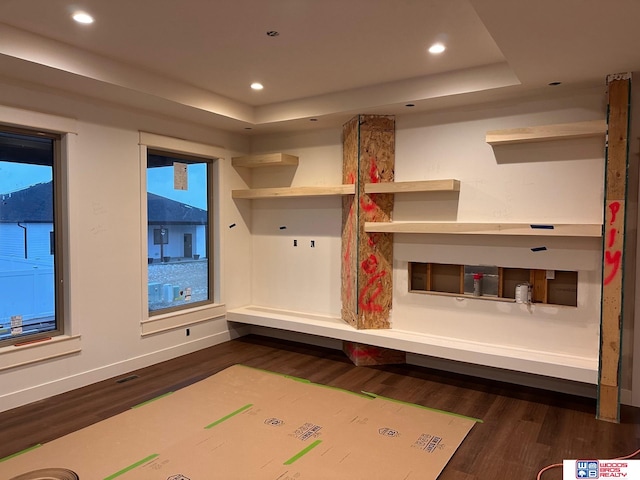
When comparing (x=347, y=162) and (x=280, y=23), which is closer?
(x=280, y=23)

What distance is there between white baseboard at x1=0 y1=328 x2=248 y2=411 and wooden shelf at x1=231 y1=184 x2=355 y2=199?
5.80 ft

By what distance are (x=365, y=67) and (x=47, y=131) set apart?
2.81 m

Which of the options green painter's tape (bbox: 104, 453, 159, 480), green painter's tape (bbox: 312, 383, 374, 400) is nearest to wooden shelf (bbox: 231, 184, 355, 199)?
green painter's tape (bbox: 312, 383, 374, 400)

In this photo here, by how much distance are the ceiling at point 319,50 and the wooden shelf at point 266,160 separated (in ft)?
2.44

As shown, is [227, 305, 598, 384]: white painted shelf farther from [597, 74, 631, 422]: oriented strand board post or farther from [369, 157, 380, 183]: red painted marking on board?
[369, 157, 380, 183]: red painted marking on board

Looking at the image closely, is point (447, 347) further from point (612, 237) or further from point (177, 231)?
point (177, 231)

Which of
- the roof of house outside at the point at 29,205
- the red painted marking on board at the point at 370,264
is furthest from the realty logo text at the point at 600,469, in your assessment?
the roof of house outside at the point at 29,205

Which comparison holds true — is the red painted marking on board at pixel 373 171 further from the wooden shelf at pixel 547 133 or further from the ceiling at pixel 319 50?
the wooden shelf at pixel 547 133

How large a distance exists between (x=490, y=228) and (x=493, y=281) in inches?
25.9

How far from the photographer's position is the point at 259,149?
5918 millimetres

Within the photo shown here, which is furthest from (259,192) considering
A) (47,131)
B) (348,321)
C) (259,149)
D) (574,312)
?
(574,312)

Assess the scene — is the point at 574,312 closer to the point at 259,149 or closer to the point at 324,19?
the point at 324,19

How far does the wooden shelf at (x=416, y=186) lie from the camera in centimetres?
423

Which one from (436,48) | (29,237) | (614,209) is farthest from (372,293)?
(29,237)
